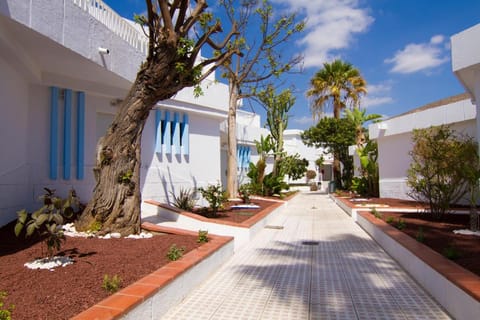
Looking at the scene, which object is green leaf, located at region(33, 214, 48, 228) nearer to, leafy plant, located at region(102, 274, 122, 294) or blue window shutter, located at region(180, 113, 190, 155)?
leafy plant, located at region(102, 274, 122, 294)

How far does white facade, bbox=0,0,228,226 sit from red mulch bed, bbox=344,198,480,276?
24.0ft

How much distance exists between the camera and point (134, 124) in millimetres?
6855

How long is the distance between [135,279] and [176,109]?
9.33 metres

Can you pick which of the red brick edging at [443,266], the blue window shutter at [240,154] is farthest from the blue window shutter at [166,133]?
the blue window shutter at [240,154]

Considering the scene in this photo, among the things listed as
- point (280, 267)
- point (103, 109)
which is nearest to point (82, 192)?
point (103, 109)

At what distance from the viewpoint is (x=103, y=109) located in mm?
10367

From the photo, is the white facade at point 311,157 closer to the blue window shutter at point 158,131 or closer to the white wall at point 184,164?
the white wall at point 184,164

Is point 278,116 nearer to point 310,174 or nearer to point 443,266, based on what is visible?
point 443,266

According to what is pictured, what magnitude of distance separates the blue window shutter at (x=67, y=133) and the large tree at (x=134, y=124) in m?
2.95

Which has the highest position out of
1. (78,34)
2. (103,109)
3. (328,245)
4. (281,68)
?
(281,68)

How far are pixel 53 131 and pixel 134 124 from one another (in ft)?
10.9

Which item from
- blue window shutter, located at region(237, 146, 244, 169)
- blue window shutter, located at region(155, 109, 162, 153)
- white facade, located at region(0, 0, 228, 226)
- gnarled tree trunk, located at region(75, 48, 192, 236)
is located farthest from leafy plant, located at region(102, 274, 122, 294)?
blue window shutter, located at region(237, 146, 244, 169)

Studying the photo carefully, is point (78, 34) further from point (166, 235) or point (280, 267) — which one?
point (280, 267)

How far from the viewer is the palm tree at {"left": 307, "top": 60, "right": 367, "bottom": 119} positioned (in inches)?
999
